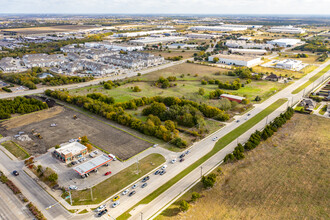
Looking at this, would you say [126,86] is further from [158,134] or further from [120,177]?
[120,177]

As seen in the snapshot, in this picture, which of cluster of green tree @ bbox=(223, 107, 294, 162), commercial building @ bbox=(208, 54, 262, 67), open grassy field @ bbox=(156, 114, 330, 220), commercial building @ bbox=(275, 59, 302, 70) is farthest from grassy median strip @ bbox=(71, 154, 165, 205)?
commercial building @ bbox=(275, 59, 302, 70)

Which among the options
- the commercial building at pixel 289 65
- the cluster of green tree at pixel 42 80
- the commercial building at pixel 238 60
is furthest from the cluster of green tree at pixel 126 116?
the commercial building at pixel 289 65

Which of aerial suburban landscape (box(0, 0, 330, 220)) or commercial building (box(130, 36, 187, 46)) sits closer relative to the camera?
aerial suburban landscape (box(0, 0, 330, 220))

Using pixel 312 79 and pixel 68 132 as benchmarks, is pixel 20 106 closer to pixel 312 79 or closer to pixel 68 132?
pixel 68 132

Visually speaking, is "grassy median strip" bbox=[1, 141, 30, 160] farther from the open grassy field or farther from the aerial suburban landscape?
the open grassy field

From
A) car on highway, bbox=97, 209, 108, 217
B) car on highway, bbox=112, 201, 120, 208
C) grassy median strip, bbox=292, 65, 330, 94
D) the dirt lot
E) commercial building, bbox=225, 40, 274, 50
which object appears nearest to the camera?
car on highway, bbox=97, 209, 108, 217
